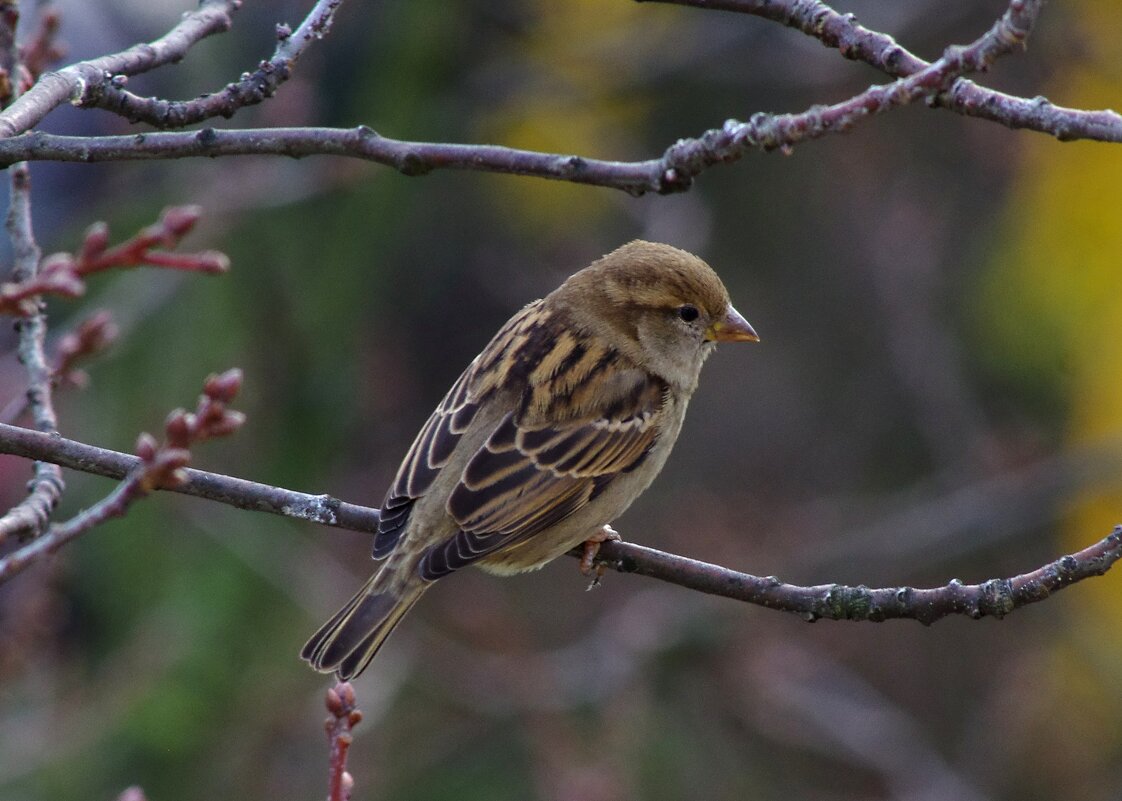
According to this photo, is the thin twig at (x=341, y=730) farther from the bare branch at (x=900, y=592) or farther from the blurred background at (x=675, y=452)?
the blurred background at (x=675, y=452)

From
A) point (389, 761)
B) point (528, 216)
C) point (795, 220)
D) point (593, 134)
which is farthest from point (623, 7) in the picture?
point (389, 761)

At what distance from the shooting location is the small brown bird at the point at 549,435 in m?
4.58

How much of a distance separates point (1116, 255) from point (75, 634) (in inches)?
211

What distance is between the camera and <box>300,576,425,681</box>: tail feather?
4.41 meters

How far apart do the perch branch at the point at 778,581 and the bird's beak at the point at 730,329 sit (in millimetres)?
1746

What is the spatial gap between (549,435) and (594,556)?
573 millimetres

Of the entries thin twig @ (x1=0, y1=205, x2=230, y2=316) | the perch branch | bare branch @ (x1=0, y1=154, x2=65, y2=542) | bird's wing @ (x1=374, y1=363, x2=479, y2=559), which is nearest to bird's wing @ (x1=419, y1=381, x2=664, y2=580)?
bird's wing @ (x1=374, y1=363, x2=479, y2=559)

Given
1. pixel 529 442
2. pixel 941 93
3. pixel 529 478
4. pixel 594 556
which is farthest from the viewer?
pixel 529 442

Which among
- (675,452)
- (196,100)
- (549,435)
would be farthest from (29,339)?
(675,452)

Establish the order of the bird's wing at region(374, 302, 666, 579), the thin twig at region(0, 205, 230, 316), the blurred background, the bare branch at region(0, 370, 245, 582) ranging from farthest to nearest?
the blurred background
the bird's wing at region(374, 302, 666, 579)
the thin twig at region(0, 205, 230, 316)
the bare branch at region(0, 370, 245, 582)

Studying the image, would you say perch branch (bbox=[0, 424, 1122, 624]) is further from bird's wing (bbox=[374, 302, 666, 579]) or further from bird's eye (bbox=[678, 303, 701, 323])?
bird's eye (bbox=[678, 303, 701, 323])

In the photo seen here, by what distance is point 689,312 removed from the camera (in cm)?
540

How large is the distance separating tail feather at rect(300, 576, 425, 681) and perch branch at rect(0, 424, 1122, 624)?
2.39ft

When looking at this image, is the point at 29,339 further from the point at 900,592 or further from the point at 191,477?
the point at 900,592
